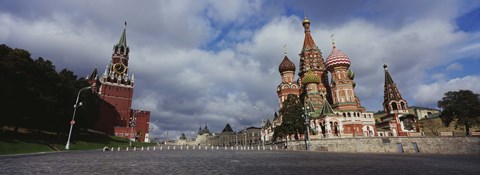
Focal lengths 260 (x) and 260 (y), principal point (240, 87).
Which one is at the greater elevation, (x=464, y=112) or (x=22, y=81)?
(x=22, y=81)

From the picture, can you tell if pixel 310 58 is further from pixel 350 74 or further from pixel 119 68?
pixel 119 68

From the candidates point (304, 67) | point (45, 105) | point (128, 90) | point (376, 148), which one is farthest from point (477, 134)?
point (128, 90)

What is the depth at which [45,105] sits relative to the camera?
126 ft

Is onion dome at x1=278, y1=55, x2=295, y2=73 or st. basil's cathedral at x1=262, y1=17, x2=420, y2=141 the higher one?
onion dome at x1=278, y1=55, x2=295, y2=73

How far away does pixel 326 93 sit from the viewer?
72000mm

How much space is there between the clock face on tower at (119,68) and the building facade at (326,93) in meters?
56.1

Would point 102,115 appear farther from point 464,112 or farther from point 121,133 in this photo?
point 464,112

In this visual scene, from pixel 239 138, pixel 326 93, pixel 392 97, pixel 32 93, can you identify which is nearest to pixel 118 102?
pixel 32 93

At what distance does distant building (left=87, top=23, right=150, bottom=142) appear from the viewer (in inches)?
3182

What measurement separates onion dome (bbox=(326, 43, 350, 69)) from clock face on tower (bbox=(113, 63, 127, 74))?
71.2m

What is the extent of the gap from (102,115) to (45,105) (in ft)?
140

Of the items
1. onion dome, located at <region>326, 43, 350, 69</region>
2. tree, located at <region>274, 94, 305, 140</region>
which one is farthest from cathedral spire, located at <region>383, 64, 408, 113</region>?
tree, located at <region>274, 94, 305, 140</region>

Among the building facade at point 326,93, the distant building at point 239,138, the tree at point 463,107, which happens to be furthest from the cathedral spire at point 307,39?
the distant building at point 239,138

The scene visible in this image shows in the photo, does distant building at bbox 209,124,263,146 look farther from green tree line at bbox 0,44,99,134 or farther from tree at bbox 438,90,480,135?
green tree line at bbox 0,44,99,134
